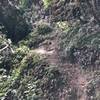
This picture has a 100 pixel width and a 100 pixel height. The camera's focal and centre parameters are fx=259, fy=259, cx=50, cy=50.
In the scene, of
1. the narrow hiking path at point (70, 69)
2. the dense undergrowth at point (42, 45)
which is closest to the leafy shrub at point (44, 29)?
the dense undergrowth at point (42, 45)

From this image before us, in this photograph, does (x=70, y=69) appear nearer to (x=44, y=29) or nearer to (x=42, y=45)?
(x=42, y=45)

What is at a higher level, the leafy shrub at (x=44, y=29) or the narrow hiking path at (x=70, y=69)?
the leafy shrub at (x=44, y=29)

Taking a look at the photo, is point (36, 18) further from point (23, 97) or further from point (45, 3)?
point (23, 97)

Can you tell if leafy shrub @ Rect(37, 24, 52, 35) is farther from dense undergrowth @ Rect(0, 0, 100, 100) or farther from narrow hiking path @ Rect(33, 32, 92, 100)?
narrow hiking path @ Rect(33, 32, 92, 100)

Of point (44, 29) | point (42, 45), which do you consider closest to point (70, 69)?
point (42, 45)

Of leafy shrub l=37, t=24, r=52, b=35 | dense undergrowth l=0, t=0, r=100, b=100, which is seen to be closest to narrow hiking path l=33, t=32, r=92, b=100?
dense undergrowth l=0, t=0, r=100, b=100

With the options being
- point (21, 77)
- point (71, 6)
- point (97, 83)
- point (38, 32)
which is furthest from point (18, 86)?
point (71, 6)

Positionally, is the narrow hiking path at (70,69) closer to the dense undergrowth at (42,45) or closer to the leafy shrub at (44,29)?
the dense undergrowth at (42,45)

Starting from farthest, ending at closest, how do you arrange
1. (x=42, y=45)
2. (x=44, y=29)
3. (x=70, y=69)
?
(x=44, y=29) → (x=42, y=45) → (x=70, y=69)
